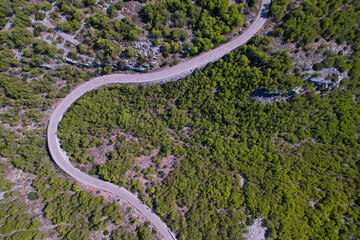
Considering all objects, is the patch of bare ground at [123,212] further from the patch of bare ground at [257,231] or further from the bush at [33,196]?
the patch of bare ground at [257,231]

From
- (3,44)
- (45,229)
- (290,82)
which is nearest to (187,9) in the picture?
(290,82)

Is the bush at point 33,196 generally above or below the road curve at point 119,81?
below

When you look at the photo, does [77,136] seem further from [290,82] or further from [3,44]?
[290,82]

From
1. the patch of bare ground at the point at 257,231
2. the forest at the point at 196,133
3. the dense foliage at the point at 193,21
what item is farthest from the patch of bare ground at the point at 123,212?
the dense foliage at the point at 193,21

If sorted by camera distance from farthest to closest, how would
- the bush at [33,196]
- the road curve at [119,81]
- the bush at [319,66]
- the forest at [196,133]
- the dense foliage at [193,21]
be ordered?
the road curve at [119,81], the bush at [319,66], the bush at [33,196], the dense foliage at [193,21], the forest at [196,133]

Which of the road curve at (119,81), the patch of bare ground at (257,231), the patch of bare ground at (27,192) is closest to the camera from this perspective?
the patch of bare ground at (27,192)

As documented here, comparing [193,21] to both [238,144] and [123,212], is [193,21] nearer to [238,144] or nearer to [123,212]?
[238,144]

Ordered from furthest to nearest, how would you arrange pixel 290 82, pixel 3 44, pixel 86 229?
pixel 290 82 < pixel 86 229 < pixel 3 44
